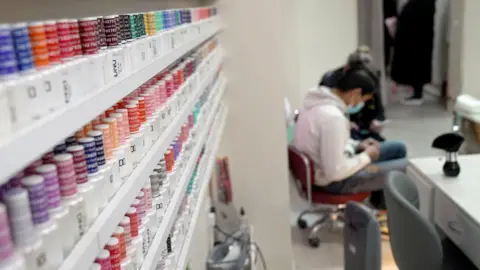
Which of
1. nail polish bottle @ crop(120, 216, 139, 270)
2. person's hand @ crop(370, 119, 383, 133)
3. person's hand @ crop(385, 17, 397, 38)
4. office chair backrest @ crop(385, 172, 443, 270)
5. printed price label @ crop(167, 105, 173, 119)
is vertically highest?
printed price label @ crop(167, 105, 173, 119)

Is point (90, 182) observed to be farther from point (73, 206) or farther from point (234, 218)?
point (234, 218)

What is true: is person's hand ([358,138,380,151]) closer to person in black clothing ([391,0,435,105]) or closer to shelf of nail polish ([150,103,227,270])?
shelf of nail polish ([150,103,227,270])

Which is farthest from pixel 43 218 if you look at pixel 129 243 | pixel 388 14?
pixel 388 14

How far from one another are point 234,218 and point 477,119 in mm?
2287

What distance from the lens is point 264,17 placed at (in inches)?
119

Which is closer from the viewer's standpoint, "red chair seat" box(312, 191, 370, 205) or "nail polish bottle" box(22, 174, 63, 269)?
"nail polish bottle" box(22, 174, 63, 269)

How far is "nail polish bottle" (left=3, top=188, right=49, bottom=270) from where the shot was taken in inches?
23.9

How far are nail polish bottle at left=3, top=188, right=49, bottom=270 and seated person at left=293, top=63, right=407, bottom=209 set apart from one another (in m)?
2.94

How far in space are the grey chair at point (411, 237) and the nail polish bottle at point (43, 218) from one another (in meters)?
1.69

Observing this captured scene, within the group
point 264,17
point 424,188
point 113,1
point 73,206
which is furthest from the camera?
Result: point 264,17

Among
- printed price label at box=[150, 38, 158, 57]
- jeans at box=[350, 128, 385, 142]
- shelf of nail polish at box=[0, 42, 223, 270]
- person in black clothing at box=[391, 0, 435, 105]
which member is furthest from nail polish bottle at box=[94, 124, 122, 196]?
person in black clothing at box=[391, 0, 435, 105]

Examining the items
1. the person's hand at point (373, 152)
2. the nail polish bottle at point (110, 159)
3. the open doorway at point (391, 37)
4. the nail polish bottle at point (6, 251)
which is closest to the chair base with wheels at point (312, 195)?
the person's hand at point (373, 152)

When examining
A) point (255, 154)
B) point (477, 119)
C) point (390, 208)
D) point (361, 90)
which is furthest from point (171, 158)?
point (477, 119)

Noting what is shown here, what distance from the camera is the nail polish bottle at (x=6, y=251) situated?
0.56 m
